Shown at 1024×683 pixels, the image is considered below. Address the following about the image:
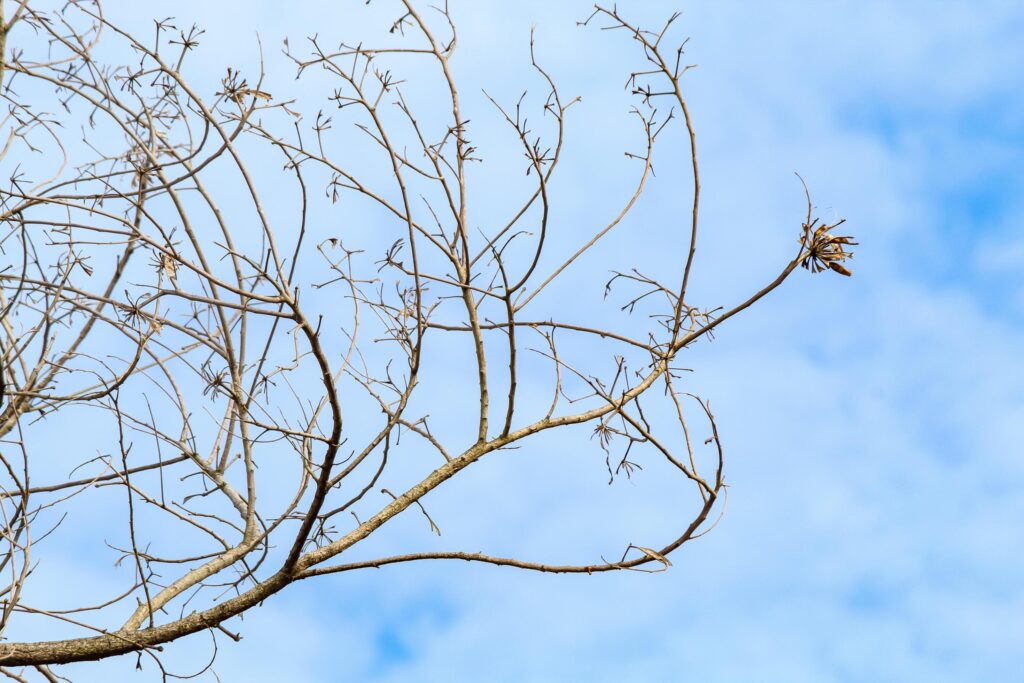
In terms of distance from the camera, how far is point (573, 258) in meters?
3.28

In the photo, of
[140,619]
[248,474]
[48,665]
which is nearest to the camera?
[48,665]

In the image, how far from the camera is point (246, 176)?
2.91m

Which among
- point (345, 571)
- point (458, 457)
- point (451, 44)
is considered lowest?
point (345, 571)

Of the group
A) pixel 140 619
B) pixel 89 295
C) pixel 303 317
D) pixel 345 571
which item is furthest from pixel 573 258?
pixel 140 619

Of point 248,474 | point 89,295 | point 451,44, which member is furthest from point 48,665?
point 451,44

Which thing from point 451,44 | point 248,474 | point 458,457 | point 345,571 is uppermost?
point 451,44

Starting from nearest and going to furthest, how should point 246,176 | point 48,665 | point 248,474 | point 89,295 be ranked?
point 89,295, point 246,176, point 48,665, point 248,474

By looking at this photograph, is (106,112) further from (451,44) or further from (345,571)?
(345,571)

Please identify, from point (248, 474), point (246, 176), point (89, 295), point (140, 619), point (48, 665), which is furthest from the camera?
point (248, 474)

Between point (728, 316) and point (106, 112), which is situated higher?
point (106, 112)

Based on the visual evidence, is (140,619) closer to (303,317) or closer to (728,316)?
(303,317)

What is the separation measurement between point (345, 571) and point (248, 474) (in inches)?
34.8

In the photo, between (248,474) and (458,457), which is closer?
(458,457)

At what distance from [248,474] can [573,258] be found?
4.78 ft
